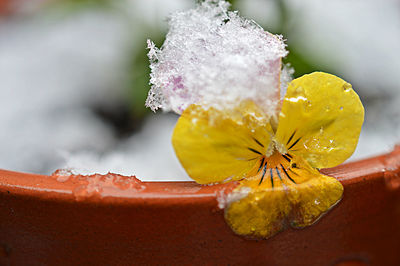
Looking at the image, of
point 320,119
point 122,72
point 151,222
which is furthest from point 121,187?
point 122,72

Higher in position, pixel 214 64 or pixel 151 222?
pixel 214 64

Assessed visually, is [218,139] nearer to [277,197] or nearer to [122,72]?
[277,197]

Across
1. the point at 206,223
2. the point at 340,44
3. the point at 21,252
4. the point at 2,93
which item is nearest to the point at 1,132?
the point at 2,93

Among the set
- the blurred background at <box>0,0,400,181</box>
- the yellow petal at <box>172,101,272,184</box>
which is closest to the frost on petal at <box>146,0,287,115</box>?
the yellow petal at <box>172,101,272,184</box>

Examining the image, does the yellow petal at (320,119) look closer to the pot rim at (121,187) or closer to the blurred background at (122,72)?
the pot rim at (121,187)

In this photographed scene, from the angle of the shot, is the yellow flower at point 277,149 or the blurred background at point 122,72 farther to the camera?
the blurred background at point 122,72

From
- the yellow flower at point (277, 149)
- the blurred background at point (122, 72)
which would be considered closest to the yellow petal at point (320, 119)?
the yellow flower at point (277, 149)
